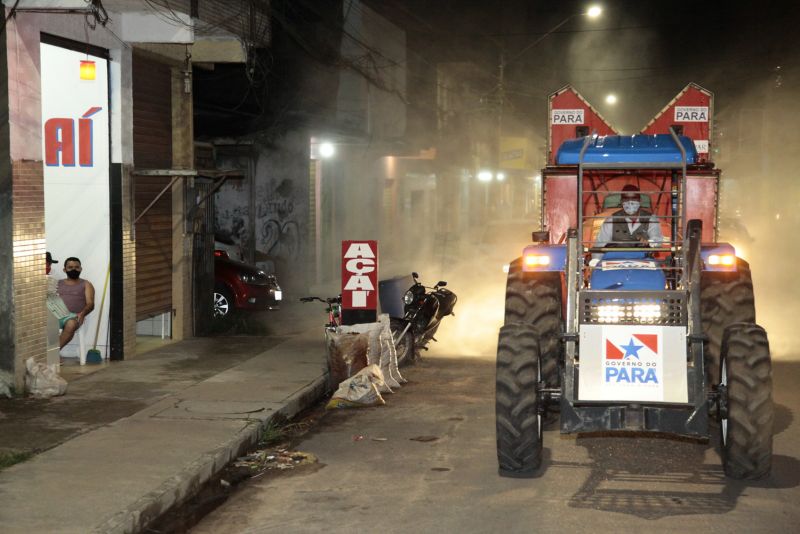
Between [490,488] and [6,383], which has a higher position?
[6,383]

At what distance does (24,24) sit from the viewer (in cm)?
1098

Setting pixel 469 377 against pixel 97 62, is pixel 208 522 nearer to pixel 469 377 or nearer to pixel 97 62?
pixel 469 377

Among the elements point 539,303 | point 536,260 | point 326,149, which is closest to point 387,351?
point 539,303

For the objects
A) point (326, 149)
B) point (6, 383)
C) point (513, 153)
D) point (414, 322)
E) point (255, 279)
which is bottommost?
point (6, 383)

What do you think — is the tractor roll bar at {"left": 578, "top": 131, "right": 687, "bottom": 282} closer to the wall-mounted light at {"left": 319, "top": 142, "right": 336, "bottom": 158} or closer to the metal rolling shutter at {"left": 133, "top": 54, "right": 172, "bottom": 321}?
the metal rolling shutter at {"left": 133, "top": 54, "right": 172, "bottom": 321}

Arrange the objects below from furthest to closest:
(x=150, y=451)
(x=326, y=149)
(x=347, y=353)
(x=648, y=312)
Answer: (x=326, y=149) → (x=347, y=353) → (x=150, y=451) → (x=648, y=312)

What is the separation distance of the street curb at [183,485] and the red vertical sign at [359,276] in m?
2.15

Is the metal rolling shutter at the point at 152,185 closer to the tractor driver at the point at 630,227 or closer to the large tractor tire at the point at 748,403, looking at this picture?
the tractor driver at the point at 630,227

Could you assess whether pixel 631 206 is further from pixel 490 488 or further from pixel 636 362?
pixel 490 488

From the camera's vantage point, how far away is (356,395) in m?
11.1

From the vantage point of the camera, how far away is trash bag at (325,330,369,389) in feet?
38.8

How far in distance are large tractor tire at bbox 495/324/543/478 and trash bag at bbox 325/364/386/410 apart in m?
3.47

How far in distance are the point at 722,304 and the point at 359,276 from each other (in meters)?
4.68

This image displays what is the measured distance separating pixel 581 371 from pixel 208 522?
2811 millimetres
